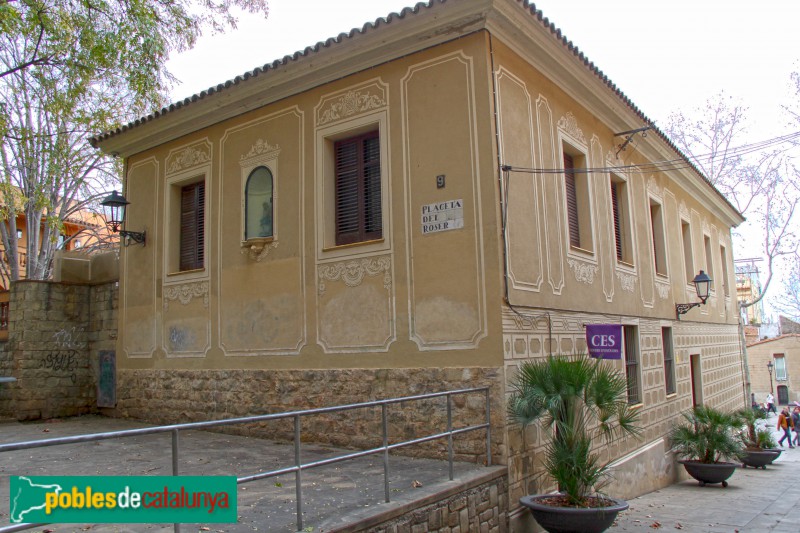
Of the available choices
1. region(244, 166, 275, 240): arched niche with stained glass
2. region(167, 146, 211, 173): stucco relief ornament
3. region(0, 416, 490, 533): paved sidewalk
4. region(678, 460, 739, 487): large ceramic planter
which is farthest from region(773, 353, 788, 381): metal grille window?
region(167, 146, 211, 173): stucco relief ornament

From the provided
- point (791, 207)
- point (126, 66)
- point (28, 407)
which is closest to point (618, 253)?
point (126, 66)

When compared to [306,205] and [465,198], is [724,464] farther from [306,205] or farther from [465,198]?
[306,205]

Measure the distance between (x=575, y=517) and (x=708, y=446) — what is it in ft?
25.8

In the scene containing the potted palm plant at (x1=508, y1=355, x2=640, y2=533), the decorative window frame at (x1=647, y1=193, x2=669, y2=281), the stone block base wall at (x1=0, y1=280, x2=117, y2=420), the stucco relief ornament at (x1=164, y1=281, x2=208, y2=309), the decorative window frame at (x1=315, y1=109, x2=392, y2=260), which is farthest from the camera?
the decorative window frame at (x1=647, y1=193, x2=669, y2=281)

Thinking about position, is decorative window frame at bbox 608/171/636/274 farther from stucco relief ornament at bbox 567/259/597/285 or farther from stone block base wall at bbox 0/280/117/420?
stone block base wall at bbox 0/280/117/420

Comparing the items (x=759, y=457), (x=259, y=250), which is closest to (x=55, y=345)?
(x=259, y=250)

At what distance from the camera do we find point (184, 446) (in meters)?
9.38

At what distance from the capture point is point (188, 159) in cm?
1200

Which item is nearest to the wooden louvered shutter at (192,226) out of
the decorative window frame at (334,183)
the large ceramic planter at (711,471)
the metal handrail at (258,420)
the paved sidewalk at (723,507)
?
the decorative window frame at (334,183)

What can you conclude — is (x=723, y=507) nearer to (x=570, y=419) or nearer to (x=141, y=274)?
(x=570, y=419)

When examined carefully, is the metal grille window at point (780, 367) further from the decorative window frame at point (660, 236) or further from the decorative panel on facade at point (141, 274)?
the decorative panel on facade at point (141, 274)

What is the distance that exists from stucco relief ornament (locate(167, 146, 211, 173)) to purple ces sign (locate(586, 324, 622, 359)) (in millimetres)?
7194

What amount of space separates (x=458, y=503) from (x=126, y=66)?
26.7 ft

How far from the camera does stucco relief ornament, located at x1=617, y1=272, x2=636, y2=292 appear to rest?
39.0 ft
